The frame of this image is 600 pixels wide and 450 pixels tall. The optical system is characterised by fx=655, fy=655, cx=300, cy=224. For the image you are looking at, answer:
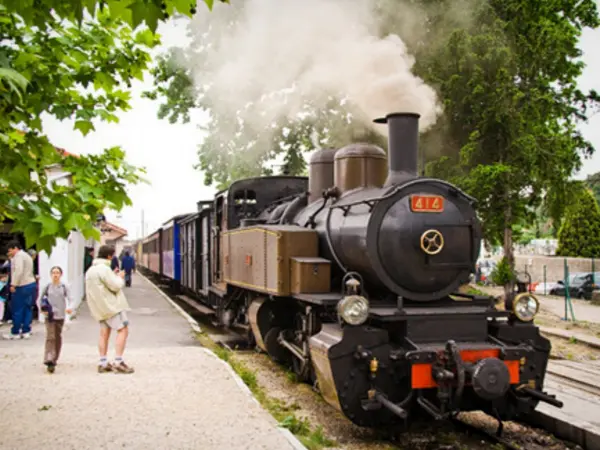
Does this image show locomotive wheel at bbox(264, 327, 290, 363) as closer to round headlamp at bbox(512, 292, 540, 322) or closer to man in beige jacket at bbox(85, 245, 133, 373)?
man in beige jacket at bbox(85, 245, 133, 373)

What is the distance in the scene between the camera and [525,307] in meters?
6.58

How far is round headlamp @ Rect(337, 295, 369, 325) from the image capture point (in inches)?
234

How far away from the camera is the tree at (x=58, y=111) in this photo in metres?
3.45

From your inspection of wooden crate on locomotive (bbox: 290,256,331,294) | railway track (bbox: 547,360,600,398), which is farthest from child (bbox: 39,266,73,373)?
railway track (bbox: 547,360,600,398)

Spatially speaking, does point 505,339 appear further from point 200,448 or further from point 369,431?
point 200,448

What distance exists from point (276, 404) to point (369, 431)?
50.9 inches

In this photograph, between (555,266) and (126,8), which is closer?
(126,8)

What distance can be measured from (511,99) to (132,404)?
14.4m

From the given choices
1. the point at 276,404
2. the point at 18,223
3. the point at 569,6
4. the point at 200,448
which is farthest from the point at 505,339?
the point at 569,6

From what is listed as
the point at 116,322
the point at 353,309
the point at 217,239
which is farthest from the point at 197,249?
the point at 353,309

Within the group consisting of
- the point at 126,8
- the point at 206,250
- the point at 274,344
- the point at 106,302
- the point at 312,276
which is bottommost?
the point at 274,344

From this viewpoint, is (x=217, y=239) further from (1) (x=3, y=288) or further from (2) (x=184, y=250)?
(2) (x=184, y=250)

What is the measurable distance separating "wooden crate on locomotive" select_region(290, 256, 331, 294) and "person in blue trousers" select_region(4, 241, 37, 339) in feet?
18.4

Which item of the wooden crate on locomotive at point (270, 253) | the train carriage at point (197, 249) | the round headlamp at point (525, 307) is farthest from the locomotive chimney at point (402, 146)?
the train carriage at point (197, 249)
